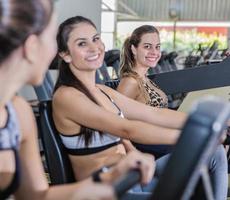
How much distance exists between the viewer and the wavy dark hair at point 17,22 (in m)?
0.99

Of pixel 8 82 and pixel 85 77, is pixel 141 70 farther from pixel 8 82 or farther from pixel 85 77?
pixel 8 82

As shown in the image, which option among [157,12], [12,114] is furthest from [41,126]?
[157,12]

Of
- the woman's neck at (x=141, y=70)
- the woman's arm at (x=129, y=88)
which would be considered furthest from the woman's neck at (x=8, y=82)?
the woman's neck at (x=141, y=70)

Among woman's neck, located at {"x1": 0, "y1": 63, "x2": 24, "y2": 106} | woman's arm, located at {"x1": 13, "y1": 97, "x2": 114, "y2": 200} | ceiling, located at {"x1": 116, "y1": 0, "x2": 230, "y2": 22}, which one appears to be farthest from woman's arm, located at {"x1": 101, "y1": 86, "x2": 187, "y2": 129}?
ceiling, located at {"x1": 116, "y1": 0, "x2": 230, "y2": 22}

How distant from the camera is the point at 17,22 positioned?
3.27ft

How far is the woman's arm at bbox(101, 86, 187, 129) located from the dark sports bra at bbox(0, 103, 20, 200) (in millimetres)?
857

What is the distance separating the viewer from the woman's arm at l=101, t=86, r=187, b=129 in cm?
196

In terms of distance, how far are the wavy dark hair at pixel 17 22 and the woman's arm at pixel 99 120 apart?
2.53ft

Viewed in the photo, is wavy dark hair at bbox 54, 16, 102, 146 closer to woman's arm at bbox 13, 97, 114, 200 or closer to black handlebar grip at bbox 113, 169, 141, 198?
woman's arm at bbox 13, 97, 114, 200

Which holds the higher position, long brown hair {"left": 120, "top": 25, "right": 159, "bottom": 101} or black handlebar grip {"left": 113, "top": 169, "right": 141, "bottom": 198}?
black handlebar grip {"left": 113, "top": 169, "right": 141, "bottom": 198}

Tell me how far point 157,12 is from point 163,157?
13413 mm

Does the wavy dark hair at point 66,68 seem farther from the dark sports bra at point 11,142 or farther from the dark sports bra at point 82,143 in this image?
the dark sports bra at point 11,142

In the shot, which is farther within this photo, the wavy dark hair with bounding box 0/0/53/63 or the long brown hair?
the long brown hair

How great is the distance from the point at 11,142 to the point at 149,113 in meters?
1.03
